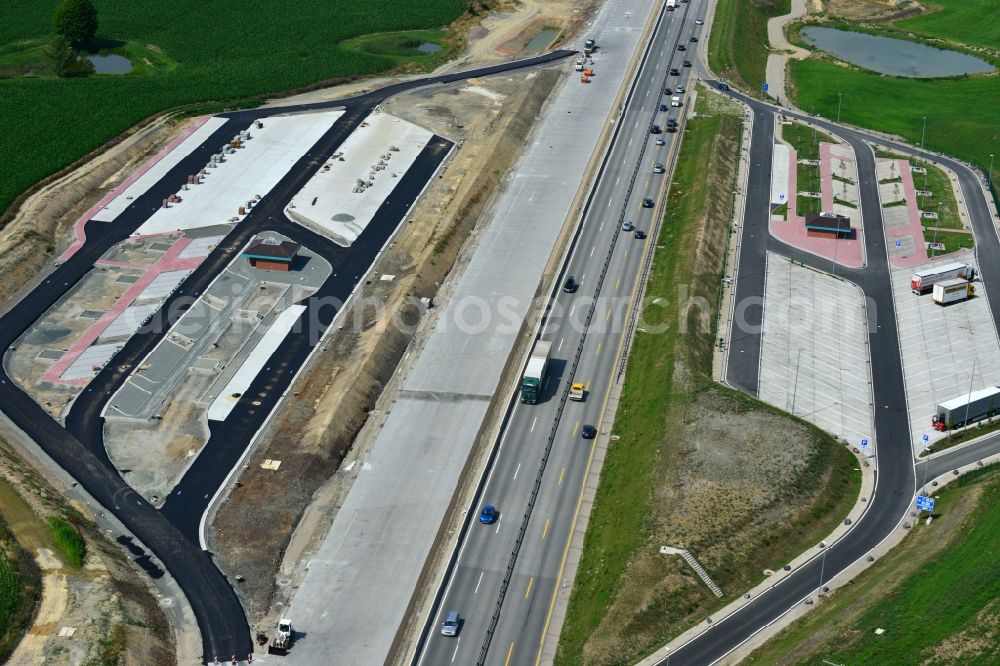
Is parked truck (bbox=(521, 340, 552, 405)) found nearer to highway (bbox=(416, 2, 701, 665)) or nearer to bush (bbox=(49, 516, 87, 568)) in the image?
highway (bbox=(416, 2, 701, 665))

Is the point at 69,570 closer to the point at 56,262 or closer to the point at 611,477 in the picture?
the point at 611,477

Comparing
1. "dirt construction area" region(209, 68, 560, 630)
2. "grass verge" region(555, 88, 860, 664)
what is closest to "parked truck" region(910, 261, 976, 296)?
"grass verge" region(555, 88, 860, 664)

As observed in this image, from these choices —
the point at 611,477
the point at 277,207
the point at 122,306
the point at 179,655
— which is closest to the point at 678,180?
the point at 277,207

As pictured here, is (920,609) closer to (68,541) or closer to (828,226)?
(68,541)

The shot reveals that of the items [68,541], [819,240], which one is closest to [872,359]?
[819,240]

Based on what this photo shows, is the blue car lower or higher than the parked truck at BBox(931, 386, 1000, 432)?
lower
